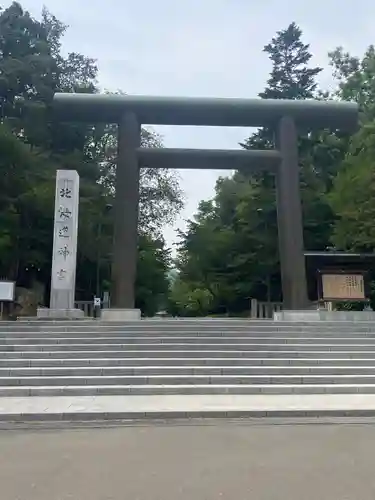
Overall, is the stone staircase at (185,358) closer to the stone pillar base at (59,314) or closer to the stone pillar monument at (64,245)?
the stone pillar base at (59,314)

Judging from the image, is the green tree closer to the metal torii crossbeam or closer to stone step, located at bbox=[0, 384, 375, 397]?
the metal torii crossbeam

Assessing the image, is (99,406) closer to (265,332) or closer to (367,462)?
(367,462)

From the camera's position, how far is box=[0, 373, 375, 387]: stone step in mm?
8914

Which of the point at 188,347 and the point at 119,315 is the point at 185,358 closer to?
the point at 188,347

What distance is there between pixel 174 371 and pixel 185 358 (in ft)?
2.53

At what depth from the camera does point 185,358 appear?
10.2 m

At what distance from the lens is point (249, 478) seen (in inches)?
168

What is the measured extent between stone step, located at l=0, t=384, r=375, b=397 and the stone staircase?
0.05 feet

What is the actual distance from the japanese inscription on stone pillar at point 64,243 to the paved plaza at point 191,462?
25.1 ft

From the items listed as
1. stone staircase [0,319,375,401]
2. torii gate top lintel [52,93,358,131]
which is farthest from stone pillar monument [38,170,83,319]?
torii gate top lintel [52,93,358,131]

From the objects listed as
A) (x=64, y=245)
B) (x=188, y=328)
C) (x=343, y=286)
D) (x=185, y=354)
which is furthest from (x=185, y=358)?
(x=343, y=286)

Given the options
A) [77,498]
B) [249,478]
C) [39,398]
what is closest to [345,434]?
[249,478]

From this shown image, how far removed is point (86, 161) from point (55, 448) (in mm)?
22032

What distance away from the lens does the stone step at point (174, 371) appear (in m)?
9.30
